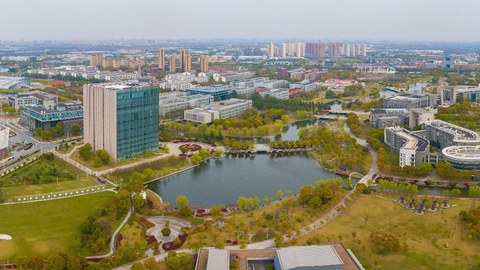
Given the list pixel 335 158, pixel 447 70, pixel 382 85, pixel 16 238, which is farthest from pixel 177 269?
pixel 447 70

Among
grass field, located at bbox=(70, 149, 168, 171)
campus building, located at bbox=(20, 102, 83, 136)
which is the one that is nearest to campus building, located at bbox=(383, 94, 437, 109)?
grass field, located at bbox=(70, 149, 168, 171)

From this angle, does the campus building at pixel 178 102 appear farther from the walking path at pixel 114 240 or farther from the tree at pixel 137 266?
the tree at pixel 137 266

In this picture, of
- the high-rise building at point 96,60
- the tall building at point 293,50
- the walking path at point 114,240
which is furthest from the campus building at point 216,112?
the tall building at point 293,50

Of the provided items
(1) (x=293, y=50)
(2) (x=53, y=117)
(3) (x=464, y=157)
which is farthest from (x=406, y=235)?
(1) (x=293, y=50)

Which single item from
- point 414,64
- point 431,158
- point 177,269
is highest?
point 414,64

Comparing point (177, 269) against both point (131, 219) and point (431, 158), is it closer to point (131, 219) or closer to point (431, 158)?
point (131, 219)

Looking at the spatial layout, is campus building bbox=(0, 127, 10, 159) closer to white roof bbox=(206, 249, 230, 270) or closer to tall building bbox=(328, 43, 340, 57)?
white roof bbox=(206, 249, 230, 270)
